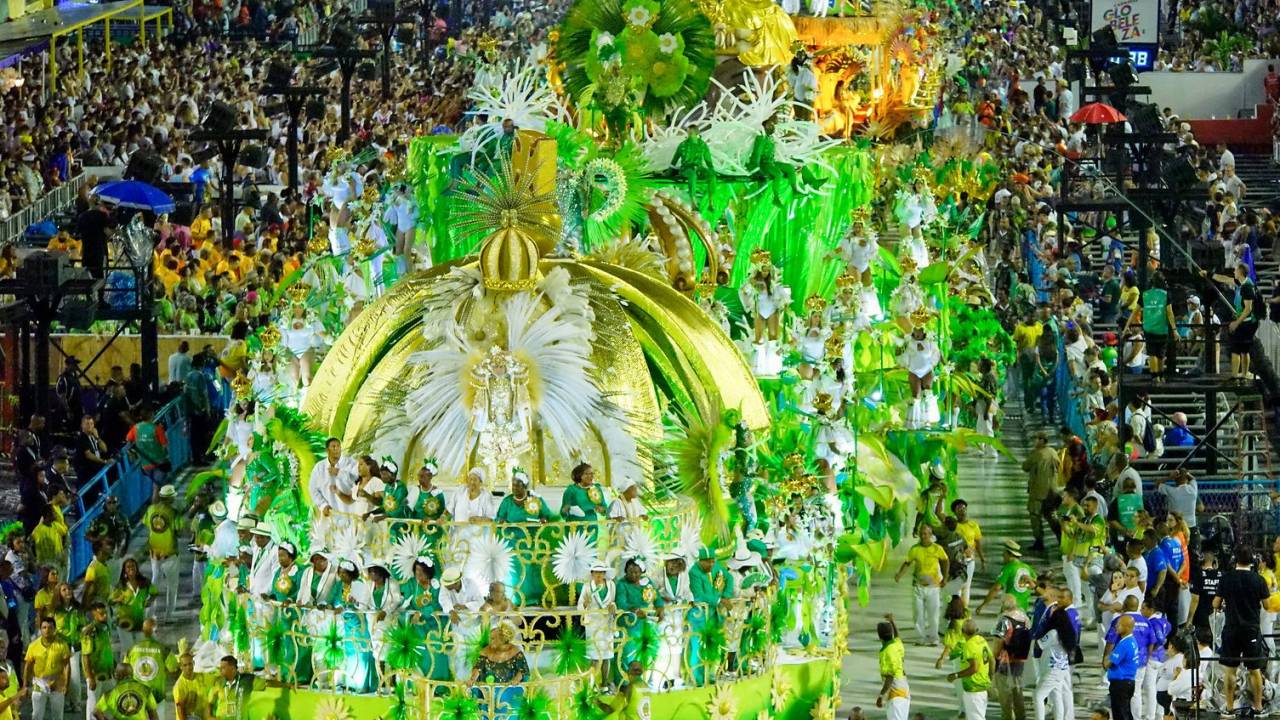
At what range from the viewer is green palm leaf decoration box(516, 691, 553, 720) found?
24.7m

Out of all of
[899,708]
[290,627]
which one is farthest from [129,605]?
[899,708]

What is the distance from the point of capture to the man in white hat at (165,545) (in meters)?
30.5

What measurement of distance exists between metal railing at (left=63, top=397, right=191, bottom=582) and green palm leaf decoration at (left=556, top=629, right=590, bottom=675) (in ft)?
22.9

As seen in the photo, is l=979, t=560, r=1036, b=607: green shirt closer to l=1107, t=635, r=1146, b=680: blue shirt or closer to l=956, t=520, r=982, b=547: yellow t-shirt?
l=1107, t=635, r=1146, b=680: blue shirt

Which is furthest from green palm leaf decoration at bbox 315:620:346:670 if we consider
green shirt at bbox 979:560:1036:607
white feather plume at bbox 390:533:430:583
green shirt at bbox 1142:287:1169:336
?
green shirt at bbox 1142:287:1169:336

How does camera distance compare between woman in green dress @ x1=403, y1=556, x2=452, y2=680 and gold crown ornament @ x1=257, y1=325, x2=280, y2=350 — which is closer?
woman in green dress @ x1=403, y1=556, x2=452, y2=680

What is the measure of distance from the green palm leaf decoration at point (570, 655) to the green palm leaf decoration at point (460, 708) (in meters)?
0.78

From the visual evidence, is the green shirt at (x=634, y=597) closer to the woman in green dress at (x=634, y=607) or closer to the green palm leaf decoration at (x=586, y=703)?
the woman in green dress at (x=634, y=607)

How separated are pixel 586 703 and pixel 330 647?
83.7 inches

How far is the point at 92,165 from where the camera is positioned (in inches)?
1918

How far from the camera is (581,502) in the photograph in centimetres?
2602

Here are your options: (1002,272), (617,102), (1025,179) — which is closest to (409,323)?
(617,102)

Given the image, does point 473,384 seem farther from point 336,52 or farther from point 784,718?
point 336,52

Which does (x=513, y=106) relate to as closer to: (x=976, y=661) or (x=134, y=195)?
(x=134, y=195)
